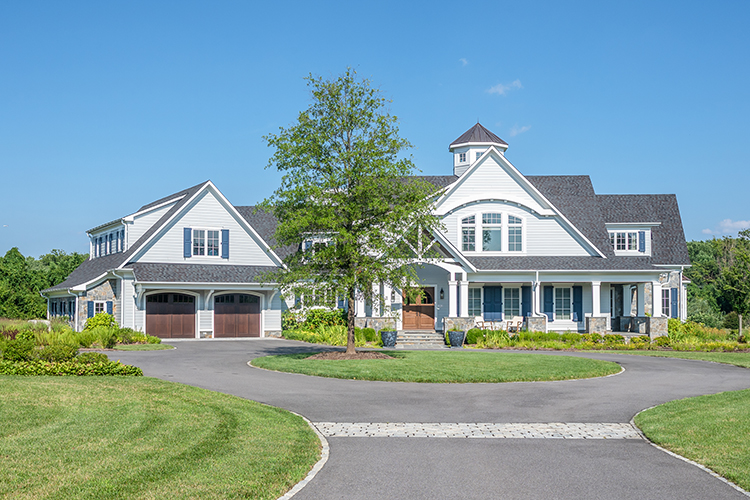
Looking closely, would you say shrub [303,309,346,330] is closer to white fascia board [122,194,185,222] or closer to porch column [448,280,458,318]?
porch column [448,280,458,318]

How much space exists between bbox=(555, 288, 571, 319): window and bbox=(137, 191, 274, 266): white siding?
14.9m

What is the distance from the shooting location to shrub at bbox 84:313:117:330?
3051 cm

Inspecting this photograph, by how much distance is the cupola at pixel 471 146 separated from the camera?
138 ft

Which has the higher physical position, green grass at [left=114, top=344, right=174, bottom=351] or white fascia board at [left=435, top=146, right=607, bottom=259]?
white fascia board at [left=435, top=146, right=607, bottom=259]

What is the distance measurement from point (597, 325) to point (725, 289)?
7.70 metres

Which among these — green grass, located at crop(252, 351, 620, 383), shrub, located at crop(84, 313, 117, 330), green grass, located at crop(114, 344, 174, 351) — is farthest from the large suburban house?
green grass, located at crop(252, 351, 620, 383)

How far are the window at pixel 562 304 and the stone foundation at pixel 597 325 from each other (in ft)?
6.31

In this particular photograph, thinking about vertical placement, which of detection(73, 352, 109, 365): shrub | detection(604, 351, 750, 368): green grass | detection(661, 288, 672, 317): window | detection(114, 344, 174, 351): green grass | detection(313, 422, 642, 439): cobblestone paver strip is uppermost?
detection(661, 288, 672, 317): window

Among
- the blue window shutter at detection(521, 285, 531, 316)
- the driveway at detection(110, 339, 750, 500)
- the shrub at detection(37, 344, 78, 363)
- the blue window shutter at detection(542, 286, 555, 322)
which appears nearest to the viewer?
the driveway at detection(110, 339, 750, 500)

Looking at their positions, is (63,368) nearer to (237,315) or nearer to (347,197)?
(347,197)

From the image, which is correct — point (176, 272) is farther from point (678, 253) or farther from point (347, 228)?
point (678, 253)

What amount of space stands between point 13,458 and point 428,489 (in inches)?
191

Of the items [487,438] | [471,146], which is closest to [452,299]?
[471,146]

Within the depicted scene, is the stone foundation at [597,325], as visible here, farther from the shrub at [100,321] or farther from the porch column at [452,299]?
the shrub at [100,321]
